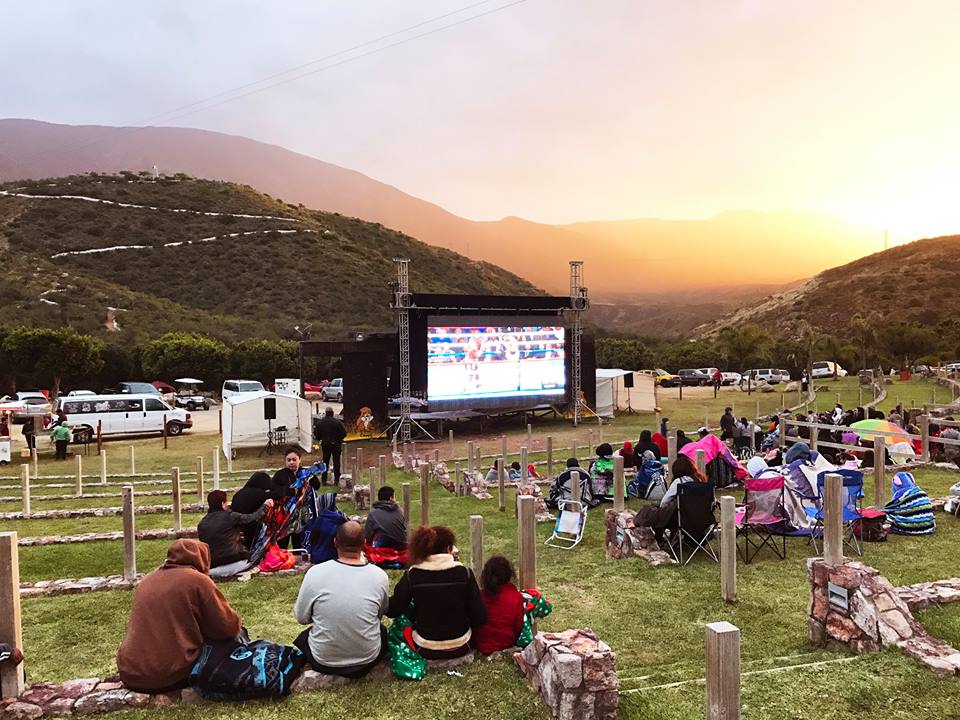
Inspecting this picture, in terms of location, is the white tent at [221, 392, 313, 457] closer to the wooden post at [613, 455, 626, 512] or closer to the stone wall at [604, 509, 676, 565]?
the wooden post at [613, 455, 626, 512]

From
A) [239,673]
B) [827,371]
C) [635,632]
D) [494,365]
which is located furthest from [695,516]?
[827,371]

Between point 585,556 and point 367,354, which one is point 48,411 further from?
point 585,556

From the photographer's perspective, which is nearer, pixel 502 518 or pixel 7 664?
pixel 7 664

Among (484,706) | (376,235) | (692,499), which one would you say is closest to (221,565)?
(484,706)

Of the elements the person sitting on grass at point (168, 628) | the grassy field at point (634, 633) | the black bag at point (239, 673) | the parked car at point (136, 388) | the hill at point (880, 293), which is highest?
the hill at point (880, 293)

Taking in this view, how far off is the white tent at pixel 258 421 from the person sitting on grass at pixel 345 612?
17.8 meters

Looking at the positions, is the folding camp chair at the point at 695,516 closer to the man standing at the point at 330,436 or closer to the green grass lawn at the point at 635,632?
the green grass lawn at the point at 635,632

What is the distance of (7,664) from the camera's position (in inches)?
176

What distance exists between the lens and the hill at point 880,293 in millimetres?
82812

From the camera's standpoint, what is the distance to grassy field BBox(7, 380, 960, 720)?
427 cm

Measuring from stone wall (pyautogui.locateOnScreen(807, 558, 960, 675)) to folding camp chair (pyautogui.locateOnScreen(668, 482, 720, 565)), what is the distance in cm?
241

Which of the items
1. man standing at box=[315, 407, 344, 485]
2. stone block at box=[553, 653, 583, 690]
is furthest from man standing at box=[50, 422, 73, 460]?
stone block at box=[553, 653, 583, 690]

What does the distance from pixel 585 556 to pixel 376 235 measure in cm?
9591

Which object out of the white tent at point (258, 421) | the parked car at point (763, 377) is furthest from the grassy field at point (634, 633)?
the parked car at point (763, 377)
